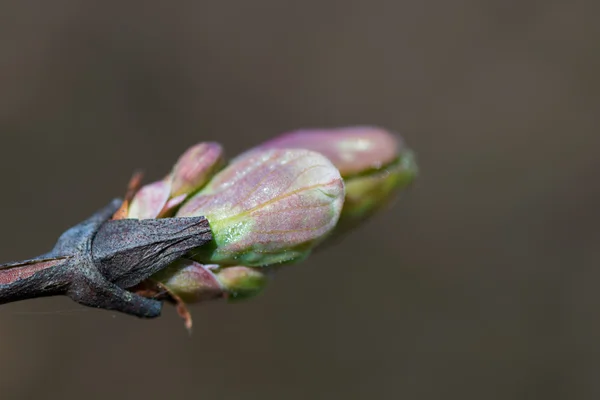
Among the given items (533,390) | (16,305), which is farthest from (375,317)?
(16,305)

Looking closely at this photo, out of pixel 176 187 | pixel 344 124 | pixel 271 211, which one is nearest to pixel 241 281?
pixel 271 211

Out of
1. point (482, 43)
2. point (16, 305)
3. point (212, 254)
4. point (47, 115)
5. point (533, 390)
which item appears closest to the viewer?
point (212, 254)

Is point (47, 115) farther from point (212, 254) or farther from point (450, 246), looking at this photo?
point (212, 254)

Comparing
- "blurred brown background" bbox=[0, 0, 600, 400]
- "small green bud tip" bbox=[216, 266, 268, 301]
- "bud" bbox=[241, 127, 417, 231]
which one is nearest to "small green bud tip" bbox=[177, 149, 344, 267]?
"small green bud tip" bbox=[216, 266, 268, 301]

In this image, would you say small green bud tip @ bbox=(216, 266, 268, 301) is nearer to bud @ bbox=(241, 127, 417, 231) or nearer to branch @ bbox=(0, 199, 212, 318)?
branch @ bbox=(0, 199, 212, 318)

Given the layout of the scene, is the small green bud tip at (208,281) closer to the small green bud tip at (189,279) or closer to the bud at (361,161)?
the small green bud tip at (189,279)

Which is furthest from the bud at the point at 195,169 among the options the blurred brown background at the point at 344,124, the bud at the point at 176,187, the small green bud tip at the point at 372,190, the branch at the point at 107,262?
the blurred brown background at the point at 344,124
